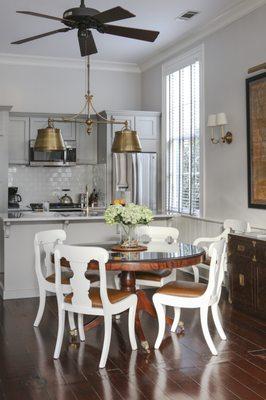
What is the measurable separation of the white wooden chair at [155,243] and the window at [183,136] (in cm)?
174

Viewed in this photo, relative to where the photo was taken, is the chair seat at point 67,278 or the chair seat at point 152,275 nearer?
the chair seat at point 67,278

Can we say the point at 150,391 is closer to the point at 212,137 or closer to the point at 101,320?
the point at 101,320

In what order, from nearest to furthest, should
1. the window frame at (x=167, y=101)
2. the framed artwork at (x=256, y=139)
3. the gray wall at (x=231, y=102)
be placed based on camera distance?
the framed artwork at (x=256, y=139), the gray wall at (x=231, y=102), the window frame at (x=167, y=101)

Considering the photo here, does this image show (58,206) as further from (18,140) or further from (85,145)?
(18,140)

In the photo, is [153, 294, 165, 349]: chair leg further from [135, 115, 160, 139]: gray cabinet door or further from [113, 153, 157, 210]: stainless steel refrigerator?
[135, 115, 160, 139]: gray cabinet door

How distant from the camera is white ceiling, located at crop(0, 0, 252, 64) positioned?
5.64 meters

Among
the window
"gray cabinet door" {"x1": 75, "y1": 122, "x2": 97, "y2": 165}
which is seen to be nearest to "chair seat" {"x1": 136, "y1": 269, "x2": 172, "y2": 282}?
the window

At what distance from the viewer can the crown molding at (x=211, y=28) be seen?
5.52 m

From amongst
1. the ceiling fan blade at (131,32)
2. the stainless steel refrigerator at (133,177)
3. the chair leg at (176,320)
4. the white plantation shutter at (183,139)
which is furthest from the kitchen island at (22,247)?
the ceiling fan blade at (131,32)

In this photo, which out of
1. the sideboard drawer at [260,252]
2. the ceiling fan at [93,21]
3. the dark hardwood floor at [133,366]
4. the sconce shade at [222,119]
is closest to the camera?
the dark hardwood floor at [133,366]

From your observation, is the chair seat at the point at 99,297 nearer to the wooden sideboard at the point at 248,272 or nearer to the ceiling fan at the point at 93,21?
the wooden sideboard at the point at 248,272

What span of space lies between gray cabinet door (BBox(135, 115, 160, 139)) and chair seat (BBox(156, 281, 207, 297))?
13.8 feet

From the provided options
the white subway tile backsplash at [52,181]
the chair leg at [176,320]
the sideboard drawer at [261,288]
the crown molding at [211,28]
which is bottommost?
the chair leg at [176,320]

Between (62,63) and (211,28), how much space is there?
2932mm
